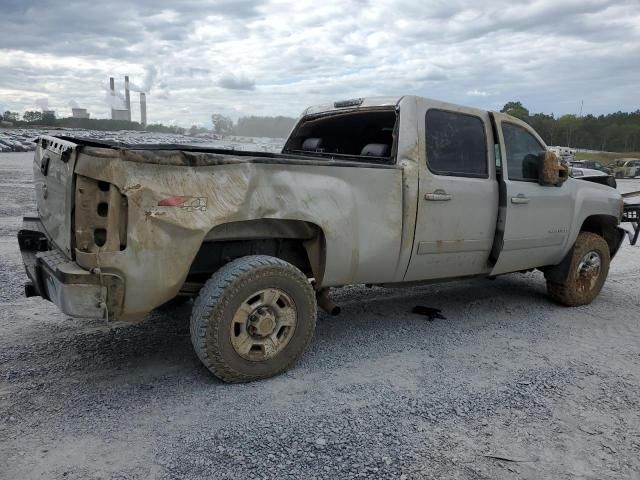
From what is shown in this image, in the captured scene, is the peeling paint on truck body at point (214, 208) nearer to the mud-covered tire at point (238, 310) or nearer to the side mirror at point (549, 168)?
the mud-covered tire at point (238, 310)

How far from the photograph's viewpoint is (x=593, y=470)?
267 cm

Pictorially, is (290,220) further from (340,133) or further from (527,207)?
(527,207)

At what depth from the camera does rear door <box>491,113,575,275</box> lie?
478 cm

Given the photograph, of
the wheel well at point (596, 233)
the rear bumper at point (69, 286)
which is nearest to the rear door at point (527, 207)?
the wheel well at point (596, 233)

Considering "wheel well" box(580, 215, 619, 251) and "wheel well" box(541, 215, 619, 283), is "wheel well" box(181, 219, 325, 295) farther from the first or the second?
"wheel well" box(580, 215, 619, 251)

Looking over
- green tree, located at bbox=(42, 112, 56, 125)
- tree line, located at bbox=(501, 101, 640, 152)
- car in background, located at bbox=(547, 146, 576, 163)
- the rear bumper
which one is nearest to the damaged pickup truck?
the rear bumper

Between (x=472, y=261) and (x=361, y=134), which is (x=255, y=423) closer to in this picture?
(x=472, y=261)

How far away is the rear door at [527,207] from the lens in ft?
15.7

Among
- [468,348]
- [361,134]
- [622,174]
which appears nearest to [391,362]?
[468,348]

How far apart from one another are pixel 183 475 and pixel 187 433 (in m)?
0.37

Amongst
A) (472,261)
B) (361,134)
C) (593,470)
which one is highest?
(361,134)

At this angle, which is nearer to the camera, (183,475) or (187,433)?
(183,475)

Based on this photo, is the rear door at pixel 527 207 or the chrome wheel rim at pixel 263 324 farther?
the rear door at pixel 527 207

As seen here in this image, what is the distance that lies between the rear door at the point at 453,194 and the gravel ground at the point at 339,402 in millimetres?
700
